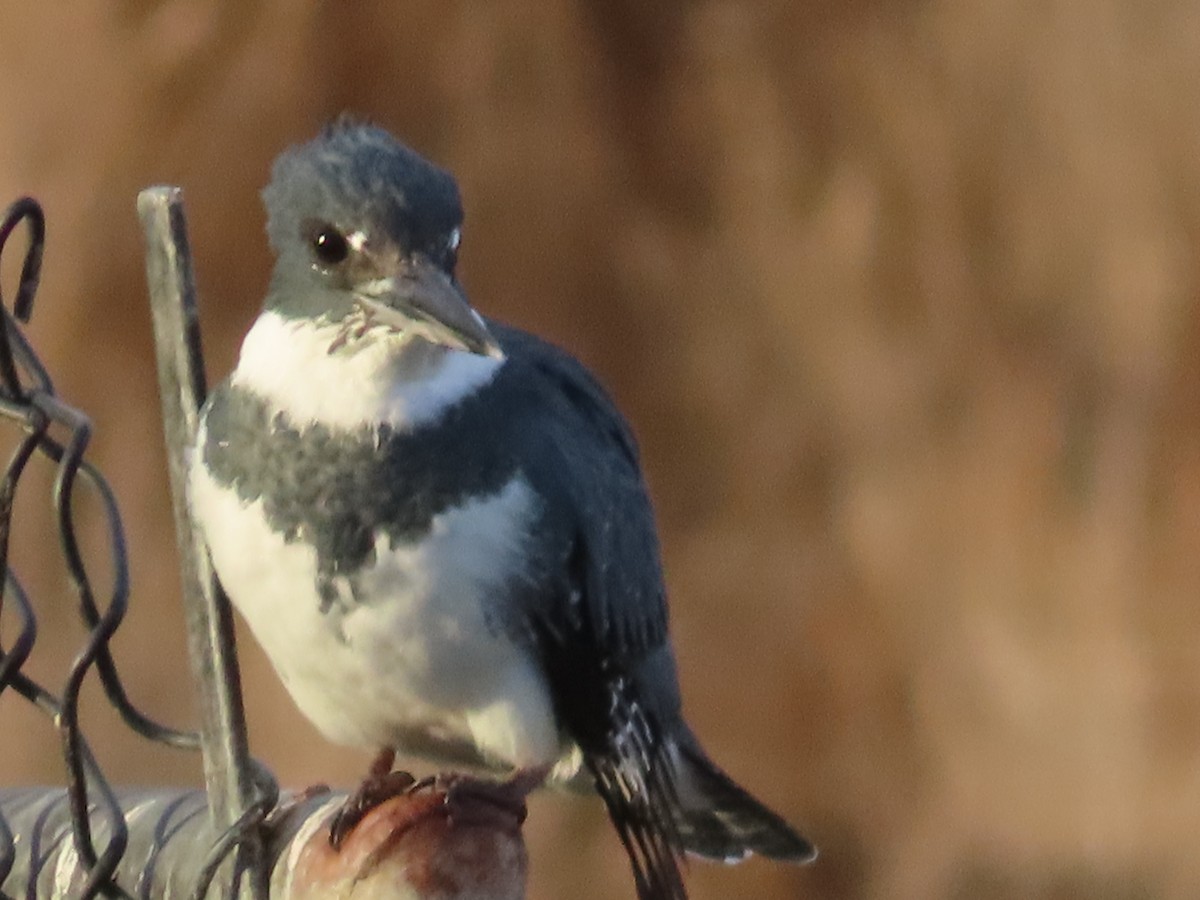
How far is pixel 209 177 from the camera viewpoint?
1225mm

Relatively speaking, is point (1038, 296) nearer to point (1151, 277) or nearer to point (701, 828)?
point (1151, 277)

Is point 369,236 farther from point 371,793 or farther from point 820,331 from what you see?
point 820,331

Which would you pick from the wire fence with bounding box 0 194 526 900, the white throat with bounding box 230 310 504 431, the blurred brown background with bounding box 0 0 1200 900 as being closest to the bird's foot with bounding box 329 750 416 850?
the wire fence with bounding box 0 194 526 900

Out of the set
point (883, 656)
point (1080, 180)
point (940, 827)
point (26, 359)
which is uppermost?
point (1080, 180)

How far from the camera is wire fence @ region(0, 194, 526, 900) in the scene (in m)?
0.46

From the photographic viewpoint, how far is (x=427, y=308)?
20.2 inches

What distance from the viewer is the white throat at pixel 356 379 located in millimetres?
562

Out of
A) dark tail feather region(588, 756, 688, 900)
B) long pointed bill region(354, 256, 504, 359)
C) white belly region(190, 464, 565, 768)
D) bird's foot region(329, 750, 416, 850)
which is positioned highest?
long pointed bill region(354, 256, 504, 359)

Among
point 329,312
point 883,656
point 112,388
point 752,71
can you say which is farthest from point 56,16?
point 883,656

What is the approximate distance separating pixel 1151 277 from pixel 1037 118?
6.3 inches

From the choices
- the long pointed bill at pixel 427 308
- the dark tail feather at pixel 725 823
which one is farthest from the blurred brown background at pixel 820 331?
Result: the long pointed bill at pixel 427 308

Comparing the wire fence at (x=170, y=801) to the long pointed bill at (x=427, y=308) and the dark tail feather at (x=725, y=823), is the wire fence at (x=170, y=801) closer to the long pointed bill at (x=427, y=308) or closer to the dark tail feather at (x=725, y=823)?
the long pointed bill at (x=427, y=308)

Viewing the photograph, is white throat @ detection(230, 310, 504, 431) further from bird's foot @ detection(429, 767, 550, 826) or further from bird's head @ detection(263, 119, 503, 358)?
bird's foot @ detection(429, 767, 550, 826)

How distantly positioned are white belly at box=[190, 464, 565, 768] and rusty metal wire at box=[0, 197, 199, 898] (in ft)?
0.25
